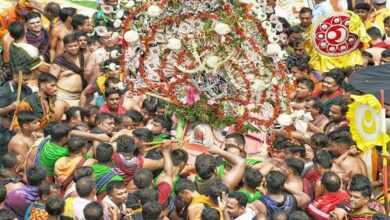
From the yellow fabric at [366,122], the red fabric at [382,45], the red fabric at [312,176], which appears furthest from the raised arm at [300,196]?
the red fabric at [382,45]

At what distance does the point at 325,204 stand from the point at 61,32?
5892mm

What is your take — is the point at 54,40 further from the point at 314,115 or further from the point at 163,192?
the point at 163,192

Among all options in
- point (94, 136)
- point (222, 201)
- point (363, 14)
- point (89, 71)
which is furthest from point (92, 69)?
point (222, 201)

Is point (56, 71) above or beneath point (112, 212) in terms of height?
beneath

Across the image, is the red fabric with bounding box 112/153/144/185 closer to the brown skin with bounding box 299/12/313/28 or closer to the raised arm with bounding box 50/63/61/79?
the raised arm with bounding box 50/63/61/79

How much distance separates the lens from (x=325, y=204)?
37.8 feet

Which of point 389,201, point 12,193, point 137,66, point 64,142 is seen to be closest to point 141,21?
point 137,66

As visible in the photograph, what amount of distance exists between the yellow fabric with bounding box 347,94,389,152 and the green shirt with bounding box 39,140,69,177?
9.78 feet

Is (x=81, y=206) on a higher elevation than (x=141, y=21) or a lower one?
lower

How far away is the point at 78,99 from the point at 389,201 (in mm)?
4879

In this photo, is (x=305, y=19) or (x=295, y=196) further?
(x=305, y=19)

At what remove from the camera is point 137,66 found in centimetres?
1327

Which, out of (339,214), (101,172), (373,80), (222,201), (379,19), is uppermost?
(373,80)

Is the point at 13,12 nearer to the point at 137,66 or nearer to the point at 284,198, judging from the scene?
the point at 137,66
